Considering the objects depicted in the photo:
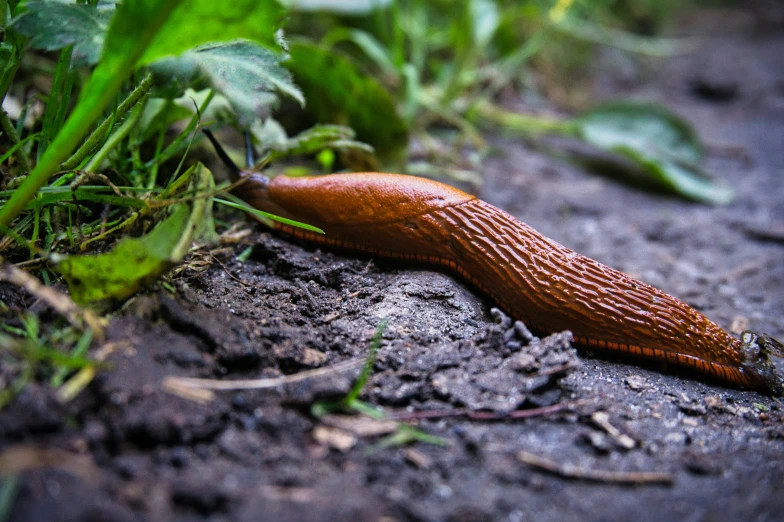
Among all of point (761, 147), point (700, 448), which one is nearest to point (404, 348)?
point (700, 448)

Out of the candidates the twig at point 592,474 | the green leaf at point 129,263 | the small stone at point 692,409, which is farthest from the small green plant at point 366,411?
the small stone at point 692,409

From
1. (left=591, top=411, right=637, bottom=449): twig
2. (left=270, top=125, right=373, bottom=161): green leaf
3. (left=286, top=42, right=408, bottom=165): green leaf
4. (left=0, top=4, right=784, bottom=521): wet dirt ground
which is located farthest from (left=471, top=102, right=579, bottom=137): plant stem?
(left=591, top=411, right=637, bottom=449): twig

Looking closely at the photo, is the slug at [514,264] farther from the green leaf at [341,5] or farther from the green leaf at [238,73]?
the green leaf at [341,5]

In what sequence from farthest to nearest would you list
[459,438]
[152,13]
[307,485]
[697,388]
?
[697,388]
[459,438]
[152,13]
[307,485]

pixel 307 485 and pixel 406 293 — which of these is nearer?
pixel 307 485

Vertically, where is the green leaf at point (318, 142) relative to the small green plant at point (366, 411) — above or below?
above

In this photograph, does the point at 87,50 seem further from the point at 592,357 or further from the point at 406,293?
the point at 592,357

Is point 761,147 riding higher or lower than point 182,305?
higher

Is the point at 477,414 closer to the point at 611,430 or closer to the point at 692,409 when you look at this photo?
the point at 611,430
